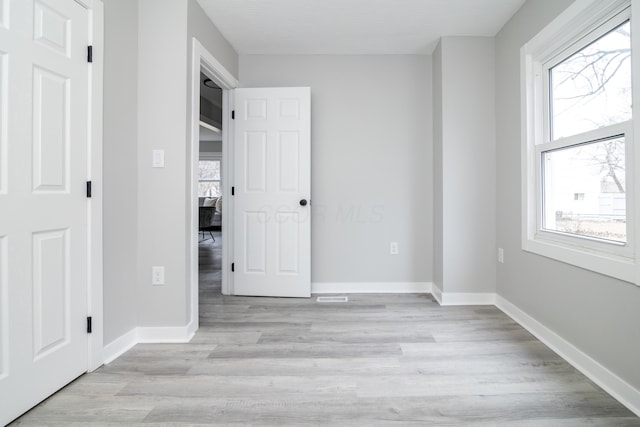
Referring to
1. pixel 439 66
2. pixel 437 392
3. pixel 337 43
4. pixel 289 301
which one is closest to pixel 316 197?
pixel 289 301

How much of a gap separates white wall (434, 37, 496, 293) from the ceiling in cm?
22

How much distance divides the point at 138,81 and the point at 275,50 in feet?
4.87

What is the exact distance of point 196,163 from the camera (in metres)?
2.41

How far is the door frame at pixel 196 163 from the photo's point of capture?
7.61 feet

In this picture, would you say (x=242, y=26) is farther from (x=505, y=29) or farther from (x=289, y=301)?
(x=289, y=301)

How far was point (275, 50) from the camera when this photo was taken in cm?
326

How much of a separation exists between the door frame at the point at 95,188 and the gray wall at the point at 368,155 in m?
1.64

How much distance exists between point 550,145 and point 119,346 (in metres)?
3.08

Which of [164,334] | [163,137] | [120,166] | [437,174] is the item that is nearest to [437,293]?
[437,174]

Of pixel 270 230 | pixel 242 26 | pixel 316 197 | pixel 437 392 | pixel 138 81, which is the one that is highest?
pixel 242 26

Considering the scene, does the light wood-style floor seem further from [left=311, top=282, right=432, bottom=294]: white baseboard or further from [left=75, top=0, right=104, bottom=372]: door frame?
[left=311, top=282, right=432, bottom=294]: white baseboard

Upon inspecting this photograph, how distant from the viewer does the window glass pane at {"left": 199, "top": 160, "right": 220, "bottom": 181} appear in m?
9.33

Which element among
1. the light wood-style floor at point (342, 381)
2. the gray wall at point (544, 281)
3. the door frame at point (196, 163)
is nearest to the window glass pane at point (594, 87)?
the gray wall at point (544, 281)

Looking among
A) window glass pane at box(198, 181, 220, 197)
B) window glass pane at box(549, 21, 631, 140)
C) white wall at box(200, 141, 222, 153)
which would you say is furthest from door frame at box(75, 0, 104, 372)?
window glass pane at box(198, 181, 220, 197)
